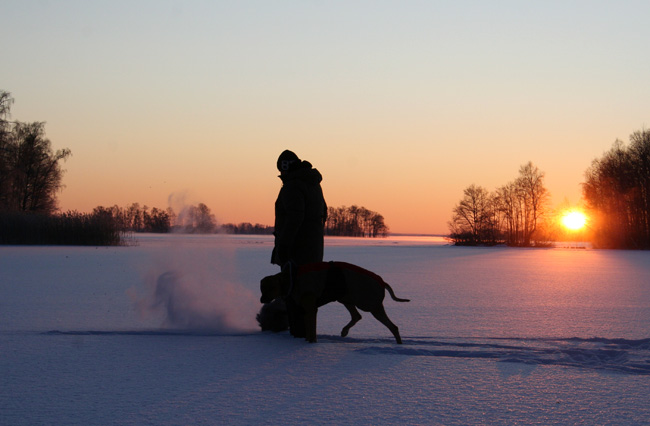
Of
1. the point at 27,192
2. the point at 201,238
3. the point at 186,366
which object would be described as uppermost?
the point at 27,192

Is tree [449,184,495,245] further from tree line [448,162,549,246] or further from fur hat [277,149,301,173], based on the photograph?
fur hat [277,149,301,173]

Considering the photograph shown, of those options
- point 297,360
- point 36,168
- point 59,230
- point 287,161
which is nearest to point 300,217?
point 287,161

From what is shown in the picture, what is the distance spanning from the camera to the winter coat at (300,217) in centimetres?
559

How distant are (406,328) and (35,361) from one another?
3.86 m

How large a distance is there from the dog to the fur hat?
1.05 m

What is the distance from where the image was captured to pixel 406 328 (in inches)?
262

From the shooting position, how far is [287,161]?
5.88 meters

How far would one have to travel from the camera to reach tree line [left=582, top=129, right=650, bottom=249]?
42125 millimetres

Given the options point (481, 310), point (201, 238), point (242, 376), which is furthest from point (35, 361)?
point (481, 310)

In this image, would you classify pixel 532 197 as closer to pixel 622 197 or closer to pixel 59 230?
Answer: pixel 622 197

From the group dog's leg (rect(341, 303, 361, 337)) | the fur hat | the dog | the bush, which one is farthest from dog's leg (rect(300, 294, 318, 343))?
the bush

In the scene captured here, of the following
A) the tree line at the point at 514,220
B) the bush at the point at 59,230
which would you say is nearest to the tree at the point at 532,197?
the tree line at the point at 514,220

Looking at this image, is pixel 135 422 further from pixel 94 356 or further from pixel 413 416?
pixel 94 356

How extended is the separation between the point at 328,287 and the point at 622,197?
43774mm
